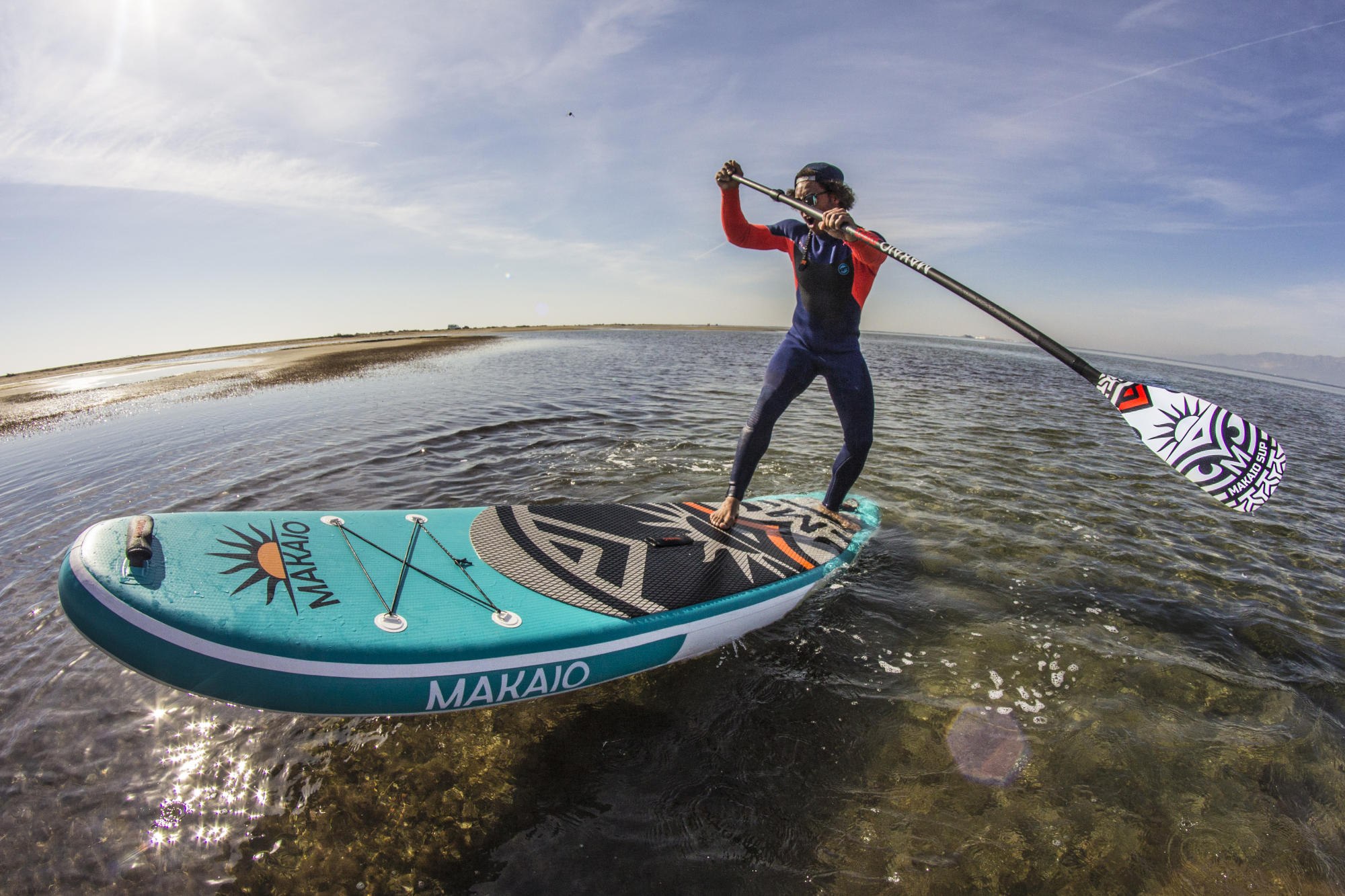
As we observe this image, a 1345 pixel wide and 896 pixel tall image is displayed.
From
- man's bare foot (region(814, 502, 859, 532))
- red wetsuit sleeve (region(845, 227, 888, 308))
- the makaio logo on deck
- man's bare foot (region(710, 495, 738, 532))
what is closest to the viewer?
the makaio logo on deck

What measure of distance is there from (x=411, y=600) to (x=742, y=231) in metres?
3.98

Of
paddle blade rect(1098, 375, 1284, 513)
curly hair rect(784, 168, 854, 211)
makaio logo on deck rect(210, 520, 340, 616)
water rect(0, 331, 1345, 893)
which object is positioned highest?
curly hair rect(784, 168, 854, 211)

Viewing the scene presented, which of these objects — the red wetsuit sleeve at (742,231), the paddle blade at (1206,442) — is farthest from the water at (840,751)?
the red wetsuit sleeve at (742,231)

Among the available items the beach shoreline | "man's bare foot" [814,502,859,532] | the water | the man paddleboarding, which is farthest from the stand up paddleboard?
the beach shoreline

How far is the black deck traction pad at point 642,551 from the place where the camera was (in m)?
3.73

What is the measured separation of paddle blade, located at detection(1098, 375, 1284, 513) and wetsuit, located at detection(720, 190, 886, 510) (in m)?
1.81

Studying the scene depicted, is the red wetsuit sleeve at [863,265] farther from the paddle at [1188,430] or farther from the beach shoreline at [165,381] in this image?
the beach shoreline at [165,381]

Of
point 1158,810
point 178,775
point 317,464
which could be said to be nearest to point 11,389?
point 317,464

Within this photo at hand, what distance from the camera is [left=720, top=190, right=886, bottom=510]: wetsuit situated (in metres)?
4.57

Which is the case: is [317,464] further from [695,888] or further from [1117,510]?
[1117,510]

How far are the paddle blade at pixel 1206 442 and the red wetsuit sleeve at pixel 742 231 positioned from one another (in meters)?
2.85

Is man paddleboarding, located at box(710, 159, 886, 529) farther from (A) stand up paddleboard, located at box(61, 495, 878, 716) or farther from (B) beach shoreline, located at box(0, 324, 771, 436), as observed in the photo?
(B) beach shoreline, located at box(0, 324, 771, 436)

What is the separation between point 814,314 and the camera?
186 inches

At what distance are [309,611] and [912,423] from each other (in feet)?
38.1
